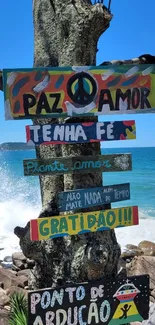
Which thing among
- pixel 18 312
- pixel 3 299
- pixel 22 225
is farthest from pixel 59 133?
pixel 22 225

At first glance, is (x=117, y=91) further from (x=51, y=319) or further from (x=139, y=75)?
(x=51, y=319)

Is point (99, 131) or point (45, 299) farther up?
point (99, 131)

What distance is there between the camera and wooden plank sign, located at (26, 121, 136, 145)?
502cm

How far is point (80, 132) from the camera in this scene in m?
5.14

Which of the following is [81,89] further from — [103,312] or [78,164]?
[103,312]

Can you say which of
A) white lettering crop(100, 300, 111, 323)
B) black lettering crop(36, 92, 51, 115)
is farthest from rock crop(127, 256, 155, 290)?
black lettering crop(36, 92, 51, 115)

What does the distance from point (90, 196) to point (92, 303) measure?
1.16 m

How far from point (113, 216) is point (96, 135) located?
923 mm

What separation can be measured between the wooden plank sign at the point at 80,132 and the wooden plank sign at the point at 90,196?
565mm

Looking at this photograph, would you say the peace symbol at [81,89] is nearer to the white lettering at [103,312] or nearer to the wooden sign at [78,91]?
the wooden sign at [78,91]

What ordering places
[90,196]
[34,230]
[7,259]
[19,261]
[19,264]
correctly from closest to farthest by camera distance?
1. [34,230]
2. [90,196]
3. [19,264]
4. [19,261]
5. [7,259]

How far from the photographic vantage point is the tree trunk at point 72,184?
219 inches

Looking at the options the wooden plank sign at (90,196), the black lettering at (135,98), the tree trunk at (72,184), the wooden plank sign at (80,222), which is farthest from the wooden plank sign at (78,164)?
the black lettering at (135,98)

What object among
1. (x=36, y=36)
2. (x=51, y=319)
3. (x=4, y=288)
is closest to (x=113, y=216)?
(x=51, y=319)
